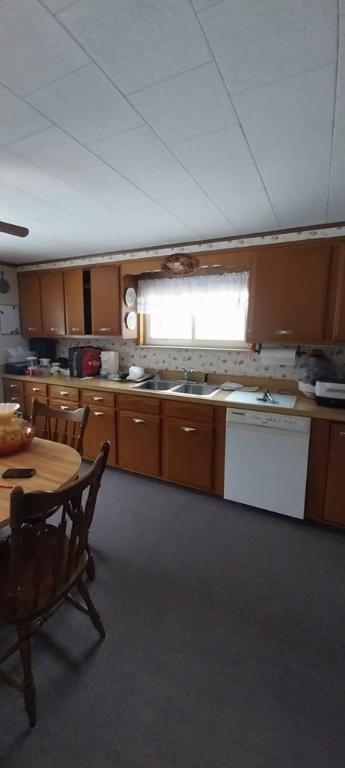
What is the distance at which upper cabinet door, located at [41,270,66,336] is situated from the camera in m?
Result: 3.62

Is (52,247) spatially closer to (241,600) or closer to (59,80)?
(59,80)

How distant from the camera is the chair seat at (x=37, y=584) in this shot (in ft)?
3.68

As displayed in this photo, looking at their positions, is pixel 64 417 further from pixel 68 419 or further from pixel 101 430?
pixel 101 430

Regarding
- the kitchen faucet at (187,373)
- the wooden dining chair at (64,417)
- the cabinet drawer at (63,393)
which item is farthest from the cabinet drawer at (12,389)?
the kitchen faucet at (187,373)

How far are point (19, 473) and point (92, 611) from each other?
0.71m

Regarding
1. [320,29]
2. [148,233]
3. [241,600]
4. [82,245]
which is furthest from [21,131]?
[241,600]

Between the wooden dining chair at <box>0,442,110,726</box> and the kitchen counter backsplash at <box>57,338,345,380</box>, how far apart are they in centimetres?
200

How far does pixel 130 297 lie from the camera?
3.31m

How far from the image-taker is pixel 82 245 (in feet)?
9.98

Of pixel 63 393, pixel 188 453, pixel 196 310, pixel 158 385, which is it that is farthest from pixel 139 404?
pixel 196 310

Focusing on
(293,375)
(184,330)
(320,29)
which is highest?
(320,29)

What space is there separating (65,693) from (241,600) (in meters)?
0.91

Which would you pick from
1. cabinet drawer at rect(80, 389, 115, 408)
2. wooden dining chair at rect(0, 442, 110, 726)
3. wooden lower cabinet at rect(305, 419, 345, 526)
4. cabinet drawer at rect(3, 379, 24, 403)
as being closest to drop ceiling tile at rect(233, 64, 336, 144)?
wooden dining chair at rect(0, 442, 110, 726)

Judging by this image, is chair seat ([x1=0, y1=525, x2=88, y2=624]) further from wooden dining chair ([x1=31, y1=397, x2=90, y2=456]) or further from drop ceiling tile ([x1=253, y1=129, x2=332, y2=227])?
drop ceiling tile ([x1=253, y1=129, x2=332, y2=227])
